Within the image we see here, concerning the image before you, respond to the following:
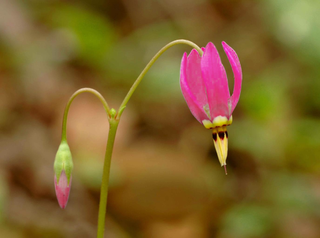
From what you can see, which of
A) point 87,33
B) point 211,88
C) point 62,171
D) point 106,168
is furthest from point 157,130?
point 211,88

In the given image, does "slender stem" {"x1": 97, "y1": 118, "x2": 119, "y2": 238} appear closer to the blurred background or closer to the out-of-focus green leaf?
the blurred background

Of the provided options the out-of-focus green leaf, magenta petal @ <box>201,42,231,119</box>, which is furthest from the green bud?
the out-of-focus green leaf

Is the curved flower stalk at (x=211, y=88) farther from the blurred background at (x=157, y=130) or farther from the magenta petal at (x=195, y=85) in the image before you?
the blurred background at (x=157, y=130)

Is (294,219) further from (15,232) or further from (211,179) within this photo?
(15,232)

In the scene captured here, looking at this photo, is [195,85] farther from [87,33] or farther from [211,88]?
[87,33]

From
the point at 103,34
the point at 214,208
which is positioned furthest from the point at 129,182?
the point at 103,34
